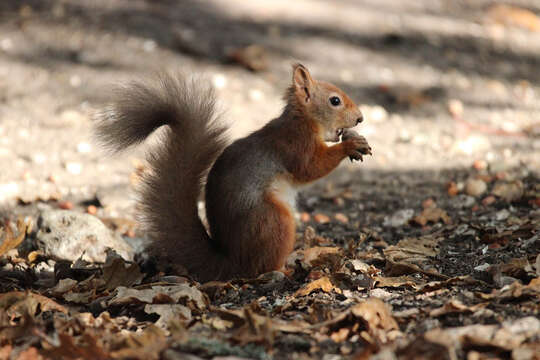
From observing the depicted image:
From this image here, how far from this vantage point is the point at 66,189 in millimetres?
3898

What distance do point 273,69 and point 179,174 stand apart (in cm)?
301

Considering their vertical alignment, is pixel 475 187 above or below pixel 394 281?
above

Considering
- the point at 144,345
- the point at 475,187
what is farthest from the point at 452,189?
the point at 144,345

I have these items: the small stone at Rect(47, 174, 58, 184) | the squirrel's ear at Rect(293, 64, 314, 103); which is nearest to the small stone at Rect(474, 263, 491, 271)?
the squirrel's ear at Rect(293, 64, 314, 103)

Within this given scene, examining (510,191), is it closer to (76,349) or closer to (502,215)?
(502,215)

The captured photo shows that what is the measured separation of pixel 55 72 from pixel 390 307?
395cm

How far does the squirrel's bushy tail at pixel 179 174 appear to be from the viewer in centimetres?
272

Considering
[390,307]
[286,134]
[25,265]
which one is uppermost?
[286,134]

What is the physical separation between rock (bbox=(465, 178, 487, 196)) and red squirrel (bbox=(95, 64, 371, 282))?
3.91ft

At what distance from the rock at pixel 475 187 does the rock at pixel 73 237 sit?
1.89 metres

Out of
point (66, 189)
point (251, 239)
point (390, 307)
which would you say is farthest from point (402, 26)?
point (390, 307)

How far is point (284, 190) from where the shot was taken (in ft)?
9.17

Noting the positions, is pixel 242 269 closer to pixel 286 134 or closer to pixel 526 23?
pixel 286 134

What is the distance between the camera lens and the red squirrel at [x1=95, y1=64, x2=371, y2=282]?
265 centimetres
